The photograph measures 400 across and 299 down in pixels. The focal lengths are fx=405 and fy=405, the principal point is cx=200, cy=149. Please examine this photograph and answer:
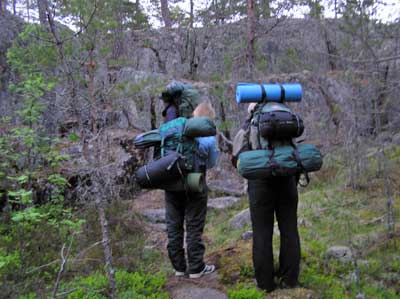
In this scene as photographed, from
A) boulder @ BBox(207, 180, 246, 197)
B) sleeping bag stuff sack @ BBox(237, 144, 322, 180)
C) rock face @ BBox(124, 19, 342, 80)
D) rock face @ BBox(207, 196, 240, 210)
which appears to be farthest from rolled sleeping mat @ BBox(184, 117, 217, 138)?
rock face @ BBox(124, 19, 342, 80)

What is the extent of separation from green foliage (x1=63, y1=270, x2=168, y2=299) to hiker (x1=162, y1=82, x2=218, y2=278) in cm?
34

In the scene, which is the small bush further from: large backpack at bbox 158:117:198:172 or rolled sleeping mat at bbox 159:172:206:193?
Answer: large backpack at bbox 158:117:198:172

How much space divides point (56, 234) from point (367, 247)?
A: 4154 millimetres

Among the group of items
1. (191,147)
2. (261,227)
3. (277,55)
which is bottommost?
(261,227)

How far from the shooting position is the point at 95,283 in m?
3.87

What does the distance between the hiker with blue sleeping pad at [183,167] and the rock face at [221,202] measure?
3.84 metres

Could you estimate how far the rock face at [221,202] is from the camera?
327 inches

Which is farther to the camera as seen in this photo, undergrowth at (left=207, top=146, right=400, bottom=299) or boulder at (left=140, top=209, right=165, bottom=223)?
boulder at (left=140, top=209, right=165, bottom=223)

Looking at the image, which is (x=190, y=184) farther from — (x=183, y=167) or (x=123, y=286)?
(x=123, y=286)

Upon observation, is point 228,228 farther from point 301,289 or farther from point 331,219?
point 301,289

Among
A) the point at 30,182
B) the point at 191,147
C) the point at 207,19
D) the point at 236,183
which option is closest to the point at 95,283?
the point at 191,147

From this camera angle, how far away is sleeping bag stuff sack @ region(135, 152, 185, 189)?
4027 millimetres

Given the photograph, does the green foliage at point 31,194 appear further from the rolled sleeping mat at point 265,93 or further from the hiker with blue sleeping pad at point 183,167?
the rolled sleeping mat at point 265,93

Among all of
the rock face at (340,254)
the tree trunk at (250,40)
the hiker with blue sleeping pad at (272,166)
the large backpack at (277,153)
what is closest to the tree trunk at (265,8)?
the tree trunk at (250,40)
